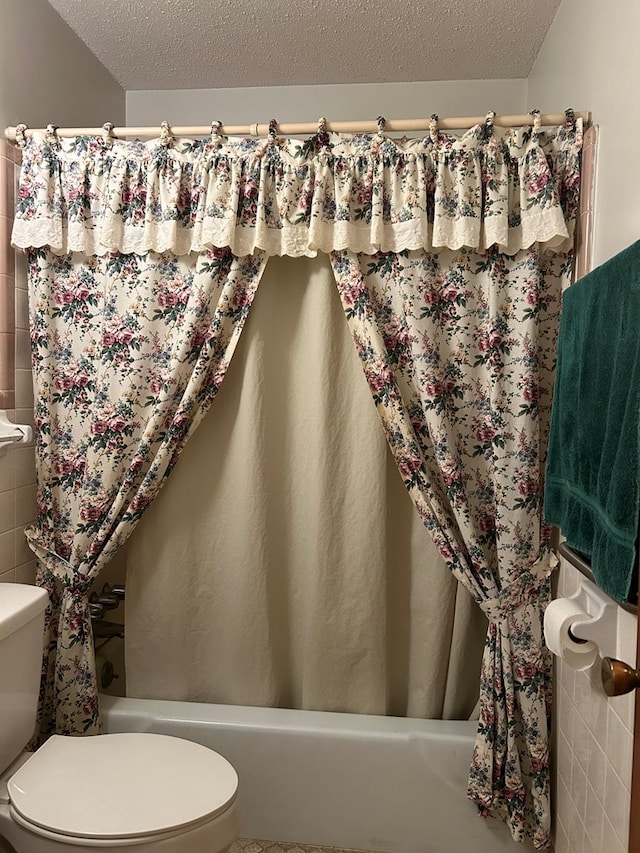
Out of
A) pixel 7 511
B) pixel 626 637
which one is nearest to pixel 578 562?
pixel 626 637

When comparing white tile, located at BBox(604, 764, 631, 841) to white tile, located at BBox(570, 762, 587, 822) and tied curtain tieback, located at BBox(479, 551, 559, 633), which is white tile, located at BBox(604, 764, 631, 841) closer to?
white tile, located at BBox(570, 762, 587, 822)

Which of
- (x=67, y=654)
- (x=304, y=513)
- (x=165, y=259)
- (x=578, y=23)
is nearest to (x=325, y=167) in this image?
(x=165, y=259)

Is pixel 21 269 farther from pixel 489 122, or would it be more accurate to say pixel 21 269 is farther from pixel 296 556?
pixel 489 122

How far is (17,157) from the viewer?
73.3 inches

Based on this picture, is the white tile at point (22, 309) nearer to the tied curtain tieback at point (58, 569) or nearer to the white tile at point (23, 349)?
the white tile at point (23, 349)

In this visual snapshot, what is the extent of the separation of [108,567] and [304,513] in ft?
2.31

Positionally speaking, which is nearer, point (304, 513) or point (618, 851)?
point (618, 851)

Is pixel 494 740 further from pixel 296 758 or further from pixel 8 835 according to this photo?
pixel 8 835

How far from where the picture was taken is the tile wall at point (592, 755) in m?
1.19

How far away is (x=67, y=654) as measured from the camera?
1.90 m

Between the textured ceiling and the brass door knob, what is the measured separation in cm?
182

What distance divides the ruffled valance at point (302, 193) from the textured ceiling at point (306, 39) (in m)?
0.42

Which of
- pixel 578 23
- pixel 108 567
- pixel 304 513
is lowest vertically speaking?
pixel 108 567

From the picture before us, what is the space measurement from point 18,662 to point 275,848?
3.01 ft
